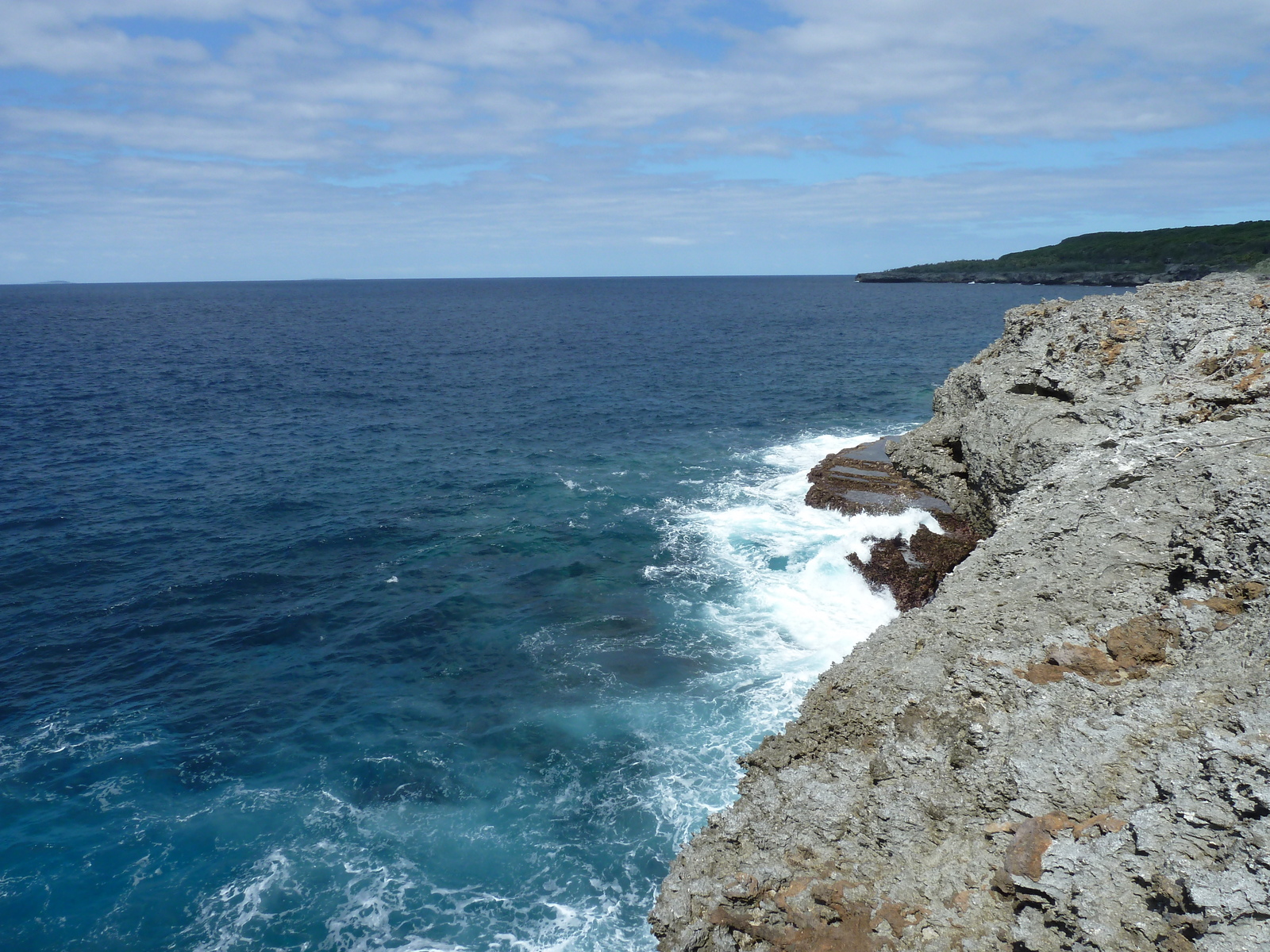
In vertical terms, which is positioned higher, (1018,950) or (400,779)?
(1018,950)

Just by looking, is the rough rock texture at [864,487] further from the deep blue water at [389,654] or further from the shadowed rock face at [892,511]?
the deep blue water at [389,654]

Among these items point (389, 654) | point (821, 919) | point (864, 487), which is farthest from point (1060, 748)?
point (864, 487)

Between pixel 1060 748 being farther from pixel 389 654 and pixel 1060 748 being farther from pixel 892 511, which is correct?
pixel 892 511

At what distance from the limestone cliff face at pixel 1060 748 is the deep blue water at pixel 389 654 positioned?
7572 millimetres

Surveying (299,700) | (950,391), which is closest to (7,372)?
(299,700)

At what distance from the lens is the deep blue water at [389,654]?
19.9 m

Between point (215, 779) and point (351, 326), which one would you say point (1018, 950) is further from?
point (351, 326)

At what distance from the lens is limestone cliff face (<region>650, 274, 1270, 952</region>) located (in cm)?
1041

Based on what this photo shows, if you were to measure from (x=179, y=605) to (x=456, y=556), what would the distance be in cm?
1260

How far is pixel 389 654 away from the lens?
100 ft

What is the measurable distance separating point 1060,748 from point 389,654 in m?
25.0

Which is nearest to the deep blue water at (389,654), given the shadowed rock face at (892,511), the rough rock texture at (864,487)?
the shadowed rock face at (892,511)

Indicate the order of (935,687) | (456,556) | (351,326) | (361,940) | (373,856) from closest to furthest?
(935,687) < (361,940) < (373,856) < (456,556) < (351,326)

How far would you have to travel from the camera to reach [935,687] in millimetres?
15414
